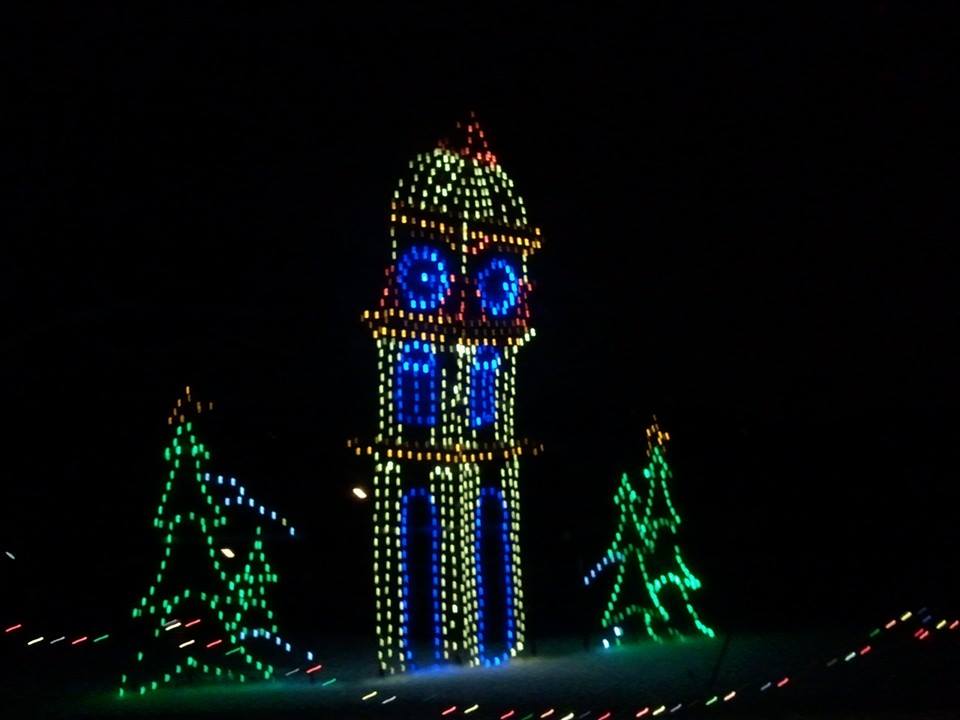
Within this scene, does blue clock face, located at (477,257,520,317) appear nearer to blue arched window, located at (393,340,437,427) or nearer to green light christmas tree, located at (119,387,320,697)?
blue arched window, located at (393,340,437,427)

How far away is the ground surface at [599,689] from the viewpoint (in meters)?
7.12

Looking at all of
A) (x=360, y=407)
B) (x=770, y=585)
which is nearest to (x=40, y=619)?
(x=360, y=407)

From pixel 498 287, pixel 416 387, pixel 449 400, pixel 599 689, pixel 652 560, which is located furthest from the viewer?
pixel 652 560

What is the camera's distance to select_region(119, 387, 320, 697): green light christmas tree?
821 centimetres

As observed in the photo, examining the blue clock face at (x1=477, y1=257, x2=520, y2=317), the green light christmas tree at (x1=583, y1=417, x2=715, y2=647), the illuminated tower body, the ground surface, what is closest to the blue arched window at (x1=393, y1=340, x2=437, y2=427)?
the illuminated tower body

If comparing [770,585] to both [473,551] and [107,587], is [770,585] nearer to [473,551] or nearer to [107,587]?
[473,551]

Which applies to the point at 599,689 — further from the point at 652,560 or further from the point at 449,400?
the point at 652,560

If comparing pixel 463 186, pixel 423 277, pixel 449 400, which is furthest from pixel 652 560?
pixel 463 186

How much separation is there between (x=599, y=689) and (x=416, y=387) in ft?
9.26

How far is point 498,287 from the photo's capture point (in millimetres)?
9836

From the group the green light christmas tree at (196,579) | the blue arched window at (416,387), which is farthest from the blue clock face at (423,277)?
the green light christmas tree at (196,579)

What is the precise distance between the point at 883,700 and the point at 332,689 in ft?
12.3

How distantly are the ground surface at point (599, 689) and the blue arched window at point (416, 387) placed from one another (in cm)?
203

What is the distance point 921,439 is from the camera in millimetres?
14930
